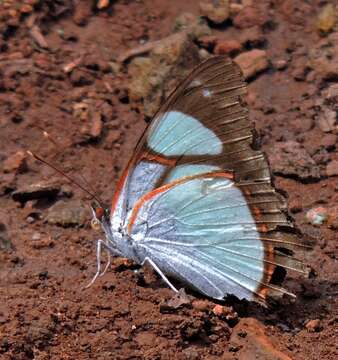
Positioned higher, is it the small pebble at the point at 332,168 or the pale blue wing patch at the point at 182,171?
the pale blue wing patch at the point at 182,171

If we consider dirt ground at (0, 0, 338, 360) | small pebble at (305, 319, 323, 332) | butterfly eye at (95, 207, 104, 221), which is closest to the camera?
dirt ground at (0, 0, 338, 360)

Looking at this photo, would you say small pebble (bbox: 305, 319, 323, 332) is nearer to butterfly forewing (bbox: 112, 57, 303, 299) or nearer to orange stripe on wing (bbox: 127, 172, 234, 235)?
butterfly forewing (bbox: 112, 57, 303, 299)

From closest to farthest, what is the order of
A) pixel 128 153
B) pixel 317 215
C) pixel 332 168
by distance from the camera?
pixel 317 215
pixel 332 168
pixel 128 153

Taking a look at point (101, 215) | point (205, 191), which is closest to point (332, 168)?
point (205, 191)

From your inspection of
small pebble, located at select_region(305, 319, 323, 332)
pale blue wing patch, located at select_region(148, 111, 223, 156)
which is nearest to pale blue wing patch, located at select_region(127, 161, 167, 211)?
pale blue wing patch, located at select_region(148, 111, 223, 156)

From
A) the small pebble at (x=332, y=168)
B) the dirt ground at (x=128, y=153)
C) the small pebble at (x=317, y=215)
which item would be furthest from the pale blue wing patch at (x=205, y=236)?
the small pebble at (x=332, y=168)

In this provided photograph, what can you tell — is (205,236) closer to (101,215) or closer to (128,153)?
(101,215)

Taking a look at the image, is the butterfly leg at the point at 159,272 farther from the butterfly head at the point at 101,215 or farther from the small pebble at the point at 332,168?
the small pebble at the point at 332,168

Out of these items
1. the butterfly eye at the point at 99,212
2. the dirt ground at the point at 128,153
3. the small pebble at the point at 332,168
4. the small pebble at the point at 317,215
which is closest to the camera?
the dirt ground at the point at 128,153
